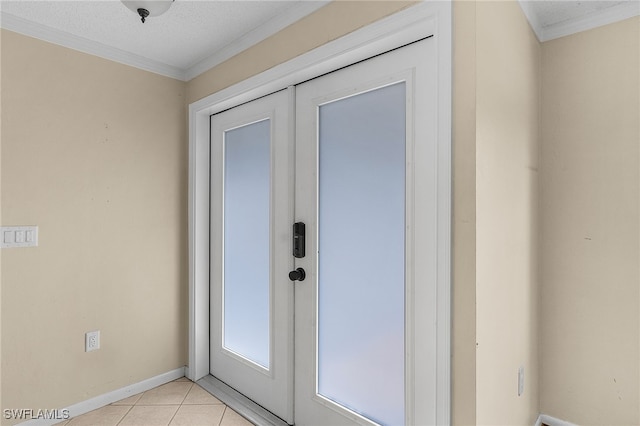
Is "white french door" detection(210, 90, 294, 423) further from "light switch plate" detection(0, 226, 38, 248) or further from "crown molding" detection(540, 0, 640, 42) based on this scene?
"crown molding" detection(540, 0, 640, 42)

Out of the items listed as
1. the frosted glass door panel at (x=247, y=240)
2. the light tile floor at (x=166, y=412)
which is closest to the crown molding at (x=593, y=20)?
the frosted glass door panel at (x=247, y=240)

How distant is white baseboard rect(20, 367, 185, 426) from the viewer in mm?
2077

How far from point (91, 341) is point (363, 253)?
71.8 inches

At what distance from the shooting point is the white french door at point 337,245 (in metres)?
1.49

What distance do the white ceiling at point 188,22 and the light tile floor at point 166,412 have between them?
2.23m

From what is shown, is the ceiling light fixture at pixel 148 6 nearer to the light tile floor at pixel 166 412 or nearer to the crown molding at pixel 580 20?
the crown molding at pixel 580 20

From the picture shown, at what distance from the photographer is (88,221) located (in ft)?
7.36

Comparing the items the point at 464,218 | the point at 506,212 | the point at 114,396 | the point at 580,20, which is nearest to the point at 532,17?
the point at 580,20

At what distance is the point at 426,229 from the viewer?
1.45 meters

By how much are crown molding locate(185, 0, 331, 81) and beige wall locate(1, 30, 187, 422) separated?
0.28m

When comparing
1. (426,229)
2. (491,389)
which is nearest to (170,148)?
(426,229)

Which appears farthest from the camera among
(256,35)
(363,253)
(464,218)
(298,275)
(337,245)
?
(256,35)

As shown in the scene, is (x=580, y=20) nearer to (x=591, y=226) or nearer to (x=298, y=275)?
(x=591, y=226)

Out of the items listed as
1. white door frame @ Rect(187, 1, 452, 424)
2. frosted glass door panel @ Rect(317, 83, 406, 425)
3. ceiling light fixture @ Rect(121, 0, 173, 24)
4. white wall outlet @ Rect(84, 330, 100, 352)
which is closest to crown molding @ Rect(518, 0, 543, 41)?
white door frame @ Rect(187, 1, 452, 424)
